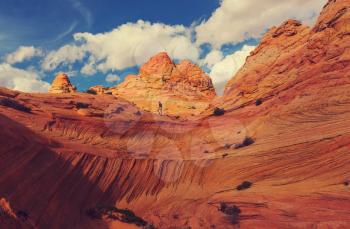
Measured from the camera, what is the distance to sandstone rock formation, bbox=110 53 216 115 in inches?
3999

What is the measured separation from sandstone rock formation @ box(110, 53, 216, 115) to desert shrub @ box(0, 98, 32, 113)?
59479mm

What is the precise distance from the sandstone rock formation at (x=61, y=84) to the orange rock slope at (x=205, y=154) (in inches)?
1386

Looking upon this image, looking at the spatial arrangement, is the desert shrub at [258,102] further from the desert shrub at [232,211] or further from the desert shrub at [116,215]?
the desert shrub at [116,215]

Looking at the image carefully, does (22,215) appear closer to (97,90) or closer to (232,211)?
(232,211)

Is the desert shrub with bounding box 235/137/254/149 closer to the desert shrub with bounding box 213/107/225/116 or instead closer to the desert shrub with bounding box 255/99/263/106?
the desert shrub with bounding box 255/99/263/106

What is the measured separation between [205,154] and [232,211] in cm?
1412

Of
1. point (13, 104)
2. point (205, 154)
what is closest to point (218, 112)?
point (205, 154)

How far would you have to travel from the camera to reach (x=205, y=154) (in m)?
43.8

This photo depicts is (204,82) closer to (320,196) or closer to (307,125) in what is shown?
(307,125)

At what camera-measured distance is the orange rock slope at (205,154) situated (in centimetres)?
2752

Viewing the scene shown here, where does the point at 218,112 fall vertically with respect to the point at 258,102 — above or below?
below

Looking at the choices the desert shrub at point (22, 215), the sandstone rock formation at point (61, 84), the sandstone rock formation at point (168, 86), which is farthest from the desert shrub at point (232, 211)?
the sandstone rock formation at point (168, 86)

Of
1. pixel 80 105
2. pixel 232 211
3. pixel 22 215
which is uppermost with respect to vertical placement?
pixel 80 105

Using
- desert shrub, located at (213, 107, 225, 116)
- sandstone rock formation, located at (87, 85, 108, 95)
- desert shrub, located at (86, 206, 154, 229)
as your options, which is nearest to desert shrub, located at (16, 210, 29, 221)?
desert shrub, located at (86, 206, 154, 229)
